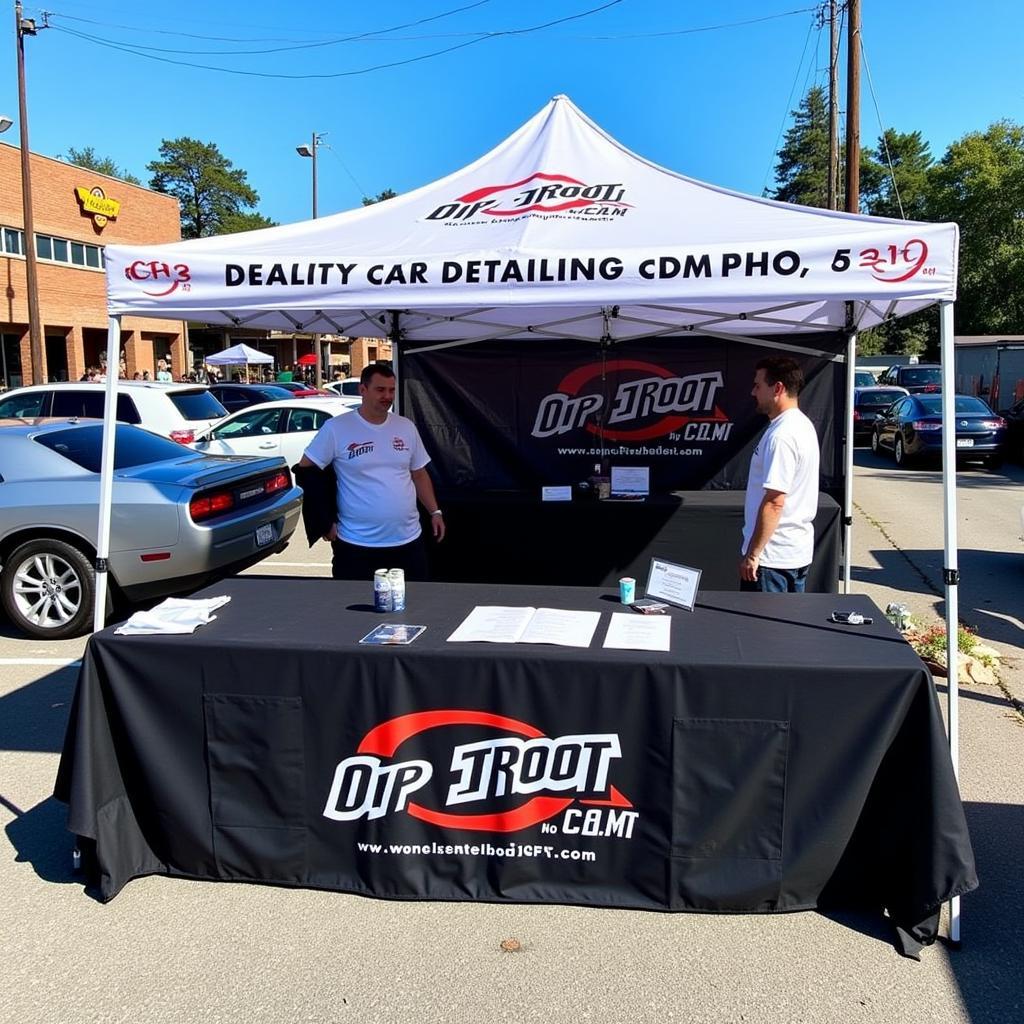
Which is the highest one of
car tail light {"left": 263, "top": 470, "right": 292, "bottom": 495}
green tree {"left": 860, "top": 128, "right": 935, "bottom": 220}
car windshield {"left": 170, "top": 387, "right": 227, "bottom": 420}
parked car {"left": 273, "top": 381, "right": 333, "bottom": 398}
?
green tree {"left": 860, "top": 128, "right": 935, "bottom": 220}

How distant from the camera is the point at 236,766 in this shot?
129 inches

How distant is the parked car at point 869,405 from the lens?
2178 centimetres

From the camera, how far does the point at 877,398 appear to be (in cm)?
2247

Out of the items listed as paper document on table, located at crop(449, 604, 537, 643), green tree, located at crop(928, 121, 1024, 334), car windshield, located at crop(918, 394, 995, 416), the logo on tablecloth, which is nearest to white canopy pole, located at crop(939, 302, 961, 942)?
the logo on tablecloth

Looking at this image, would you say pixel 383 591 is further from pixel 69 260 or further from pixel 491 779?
pixel 69 260

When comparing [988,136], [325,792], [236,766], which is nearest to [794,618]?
[325,792]

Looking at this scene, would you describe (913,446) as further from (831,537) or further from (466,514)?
(466,514)

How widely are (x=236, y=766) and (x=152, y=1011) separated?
835 mm

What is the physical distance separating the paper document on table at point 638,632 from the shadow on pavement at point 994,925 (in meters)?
1.36

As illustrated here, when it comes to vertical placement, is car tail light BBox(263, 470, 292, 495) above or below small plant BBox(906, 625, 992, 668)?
above

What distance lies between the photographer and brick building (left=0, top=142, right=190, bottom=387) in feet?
95.6

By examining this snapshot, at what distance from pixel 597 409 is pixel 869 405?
17.2 m

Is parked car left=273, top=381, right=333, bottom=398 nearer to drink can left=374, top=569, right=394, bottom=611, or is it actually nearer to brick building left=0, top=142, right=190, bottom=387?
brick building left=0, top=142, right=190, bottom=387

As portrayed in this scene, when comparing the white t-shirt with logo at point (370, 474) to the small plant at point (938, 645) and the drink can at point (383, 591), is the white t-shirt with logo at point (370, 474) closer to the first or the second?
the drink can at point (383, 591)
